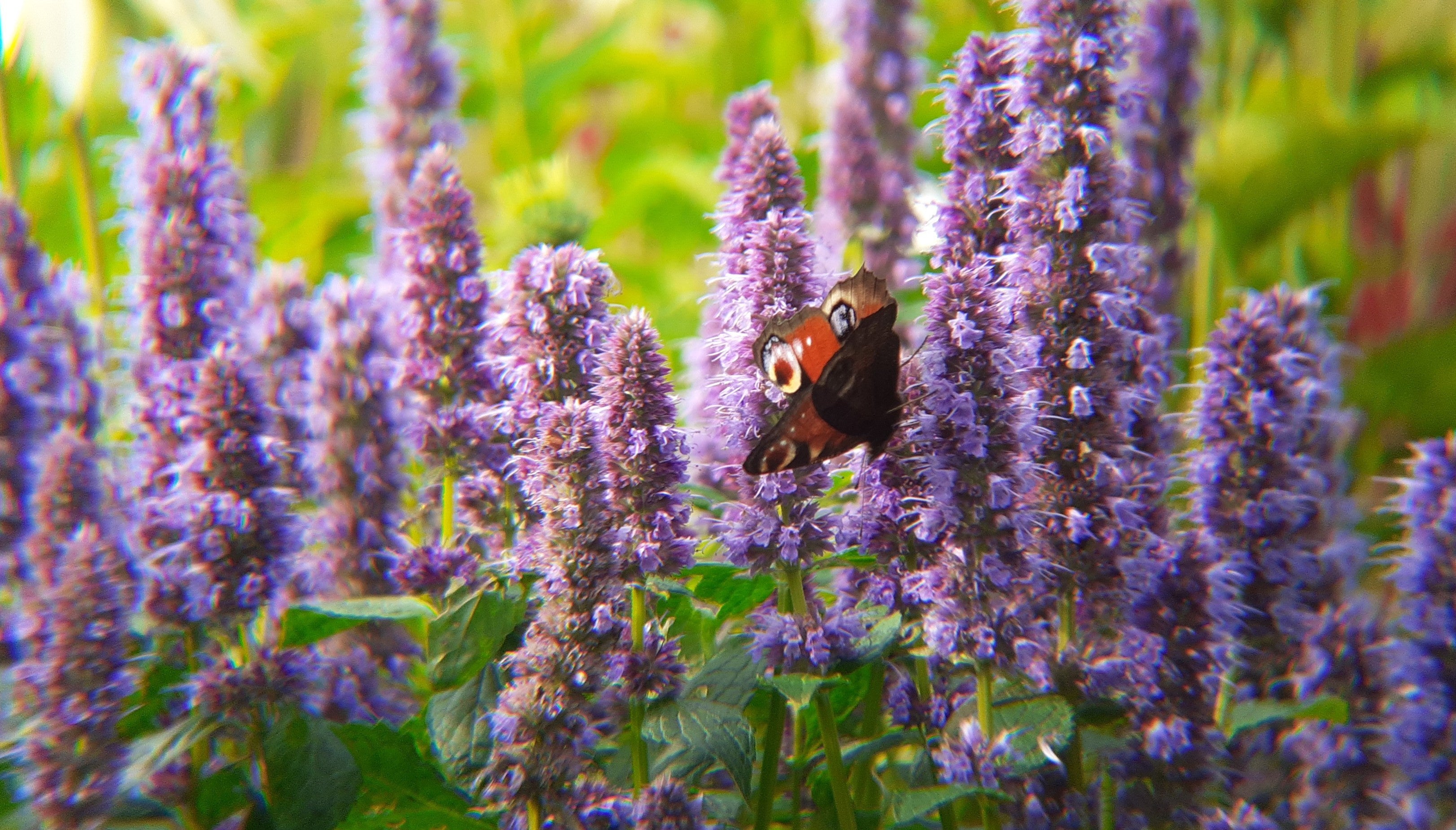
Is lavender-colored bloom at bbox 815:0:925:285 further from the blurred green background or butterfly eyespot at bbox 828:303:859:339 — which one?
butterfly eyespot at bbox 828:303:859:339

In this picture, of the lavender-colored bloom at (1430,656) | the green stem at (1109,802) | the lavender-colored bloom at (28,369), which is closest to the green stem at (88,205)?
the lavender-colored bloom at (28,369)

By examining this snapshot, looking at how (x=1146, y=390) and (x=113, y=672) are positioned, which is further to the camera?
A: (x=1146, y=390)

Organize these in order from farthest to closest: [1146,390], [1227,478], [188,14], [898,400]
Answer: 1. [188,14]
2. [1227,478]
3. [1146,390]
4. [898,400]

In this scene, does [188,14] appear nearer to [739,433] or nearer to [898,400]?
[739,433]

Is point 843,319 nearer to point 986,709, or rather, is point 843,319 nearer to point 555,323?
point 555,323

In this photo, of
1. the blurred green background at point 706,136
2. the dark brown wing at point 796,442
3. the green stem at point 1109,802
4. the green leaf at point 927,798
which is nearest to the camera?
the green leaf at point 927,798

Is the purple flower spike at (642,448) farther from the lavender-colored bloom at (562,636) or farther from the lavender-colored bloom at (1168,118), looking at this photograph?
the lavender-colored bloom at (1168,118)

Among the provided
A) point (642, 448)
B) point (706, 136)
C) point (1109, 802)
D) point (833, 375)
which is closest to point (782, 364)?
point (833, 375)

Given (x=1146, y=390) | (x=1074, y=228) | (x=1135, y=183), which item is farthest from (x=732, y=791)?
(x=1135, y=183)
